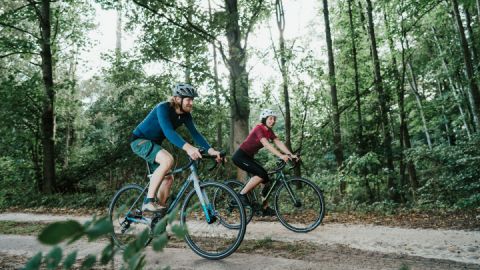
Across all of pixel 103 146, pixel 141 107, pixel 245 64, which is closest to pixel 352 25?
pixel 245 64

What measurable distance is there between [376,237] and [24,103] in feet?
42.8

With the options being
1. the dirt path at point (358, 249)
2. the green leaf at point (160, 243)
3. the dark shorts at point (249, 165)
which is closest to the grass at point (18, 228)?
the dirt path at point (358, 249)

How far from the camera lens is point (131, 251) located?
4.11ft

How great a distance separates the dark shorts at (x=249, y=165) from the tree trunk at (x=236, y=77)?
3790 mm

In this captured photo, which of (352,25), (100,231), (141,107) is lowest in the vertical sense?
(100,231)

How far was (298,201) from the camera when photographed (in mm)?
6691

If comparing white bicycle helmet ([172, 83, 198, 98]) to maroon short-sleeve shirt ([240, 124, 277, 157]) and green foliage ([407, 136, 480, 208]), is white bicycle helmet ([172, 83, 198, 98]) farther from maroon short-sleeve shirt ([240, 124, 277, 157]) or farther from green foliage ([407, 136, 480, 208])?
green foliage ([407, 136, 480, 208])

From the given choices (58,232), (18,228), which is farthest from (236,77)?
(58,232)

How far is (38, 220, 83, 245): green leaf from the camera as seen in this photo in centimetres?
88

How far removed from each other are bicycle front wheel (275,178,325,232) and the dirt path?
0.69 feet

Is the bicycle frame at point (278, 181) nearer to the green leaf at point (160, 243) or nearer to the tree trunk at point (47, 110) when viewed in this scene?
the green leaf at point (160, 243)

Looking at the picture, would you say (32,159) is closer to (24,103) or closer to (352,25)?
(24,103)

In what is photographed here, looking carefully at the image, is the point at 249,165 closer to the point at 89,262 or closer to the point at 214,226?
the point at 214,226

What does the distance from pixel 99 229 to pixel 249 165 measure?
18.3 feet
